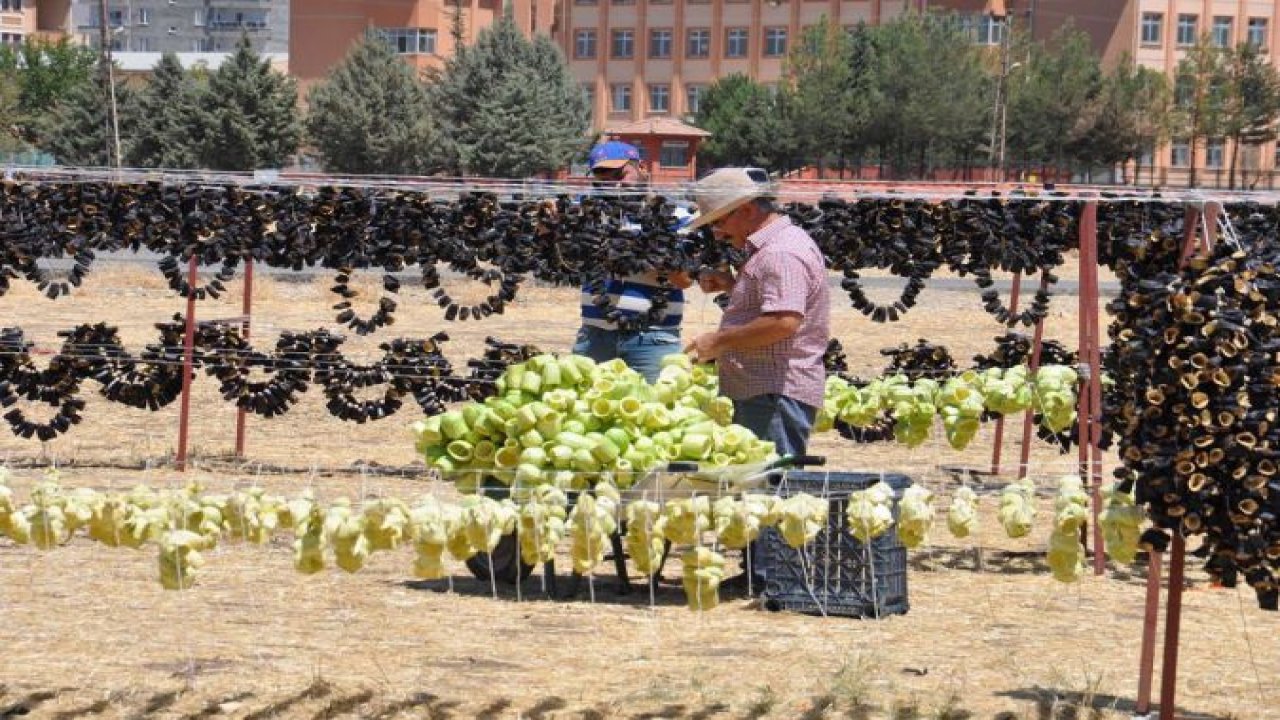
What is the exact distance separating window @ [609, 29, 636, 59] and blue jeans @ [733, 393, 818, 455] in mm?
86630

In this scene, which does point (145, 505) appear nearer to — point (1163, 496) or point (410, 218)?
point (1163, 496)

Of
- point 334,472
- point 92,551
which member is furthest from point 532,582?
point 334,472

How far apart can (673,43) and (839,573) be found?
8574 cm

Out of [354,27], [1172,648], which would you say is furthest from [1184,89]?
[1172,648]

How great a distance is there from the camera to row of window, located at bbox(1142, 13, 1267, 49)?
268ft

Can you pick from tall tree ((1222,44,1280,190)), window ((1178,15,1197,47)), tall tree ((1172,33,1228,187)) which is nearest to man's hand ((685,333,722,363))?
tall tree ((1172,33,1228,187))

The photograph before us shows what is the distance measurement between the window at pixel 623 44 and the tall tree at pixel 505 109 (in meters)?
22.5

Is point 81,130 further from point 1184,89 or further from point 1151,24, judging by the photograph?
point 1151,24

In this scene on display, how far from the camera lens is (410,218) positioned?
1073cm

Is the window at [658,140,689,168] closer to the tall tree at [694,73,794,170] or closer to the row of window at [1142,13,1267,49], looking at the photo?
the tall tree at [694,73,794,170]

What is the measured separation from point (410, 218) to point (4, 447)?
3557mm

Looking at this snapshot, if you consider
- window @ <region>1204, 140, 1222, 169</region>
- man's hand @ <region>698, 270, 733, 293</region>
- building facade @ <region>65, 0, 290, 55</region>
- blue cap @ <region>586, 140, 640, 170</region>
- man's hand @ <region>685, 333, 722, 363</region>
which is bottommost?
man's hand @ <region>685, 333, 722, 363</region>

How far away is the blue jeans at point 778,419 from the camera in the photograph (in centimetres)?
776

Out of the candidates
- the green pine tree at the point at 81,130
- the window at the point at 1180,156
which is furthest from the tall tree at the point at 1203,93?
the green pine tree at the point at 81,130
